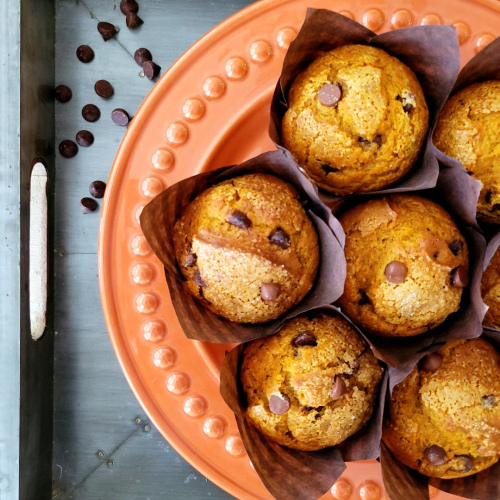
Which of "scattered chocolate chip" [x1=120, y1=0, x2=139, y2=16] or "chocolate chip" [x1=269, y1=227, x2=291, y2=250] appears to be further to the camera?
"scattered chocolate chip" [x1=120, y1=0, x2=139, y2=16]

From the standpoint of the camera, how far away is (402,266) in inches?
58.1

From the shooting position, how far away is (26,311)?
2.08 metres

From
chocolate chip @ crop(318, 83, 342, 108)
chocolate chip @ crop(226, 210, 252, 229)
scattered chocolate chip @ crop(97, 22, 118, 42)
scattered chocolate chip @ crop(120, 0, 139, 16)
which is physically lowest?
chocolate chip @ crop(226, 210, 252, 229)

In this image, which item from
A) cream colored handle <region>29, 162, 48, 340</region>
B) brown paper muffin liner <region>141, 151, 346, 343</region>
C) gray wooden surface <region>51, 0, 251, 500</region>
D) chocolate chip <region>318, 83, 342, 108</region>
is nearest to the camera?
chocolate chip <region>318, 83, 342, 108</region>

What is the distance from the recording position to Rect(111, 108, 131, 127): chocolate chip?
218 centimetres

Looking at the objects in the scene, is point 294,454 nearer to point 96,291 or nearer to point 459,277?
point 459,277

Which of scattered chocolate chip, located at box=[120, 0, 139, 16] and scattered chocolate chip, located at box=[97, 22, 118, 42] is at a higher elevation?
scattered chocolate chip, located at box=[120, 0, 139, 16]

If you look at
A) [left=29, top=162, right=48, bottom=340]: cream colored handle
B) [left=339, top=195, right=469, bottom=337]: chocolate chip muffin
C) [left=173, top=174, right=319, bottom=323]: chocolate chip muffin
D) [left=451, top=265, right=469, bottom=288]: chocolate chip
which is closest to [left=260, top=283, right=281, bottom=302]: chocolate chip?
[left=173, top=174, right=319, bottom=323]: chocolate chip muffin

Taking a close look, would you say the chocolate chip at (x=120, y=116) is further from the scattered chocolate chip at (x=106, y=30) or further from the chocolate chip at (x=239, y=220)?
the chocolate chip at (x=239, y=220)

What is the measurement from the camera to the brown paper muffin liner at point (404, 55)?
1518 millimetres

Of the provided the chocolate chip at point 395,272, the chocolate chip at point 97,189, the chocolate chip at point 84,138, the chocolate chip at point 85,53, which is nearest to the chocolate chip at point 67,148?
the chocolate chip at point 84,138

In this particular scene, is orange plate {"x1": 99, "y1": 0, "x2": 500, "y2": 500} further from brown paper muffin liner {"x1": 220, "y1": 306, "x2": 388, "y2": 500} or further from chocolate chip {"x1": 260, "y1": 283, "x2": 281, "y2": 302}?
Answer: chocolate chip {"x1": 260, "y1": 283, "x2": 281, "y2": 302}

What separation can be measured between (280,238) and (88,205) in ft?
3.56

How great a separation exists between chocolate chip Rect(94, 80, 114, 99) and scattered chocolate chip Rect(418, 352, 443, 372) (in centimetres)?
168
